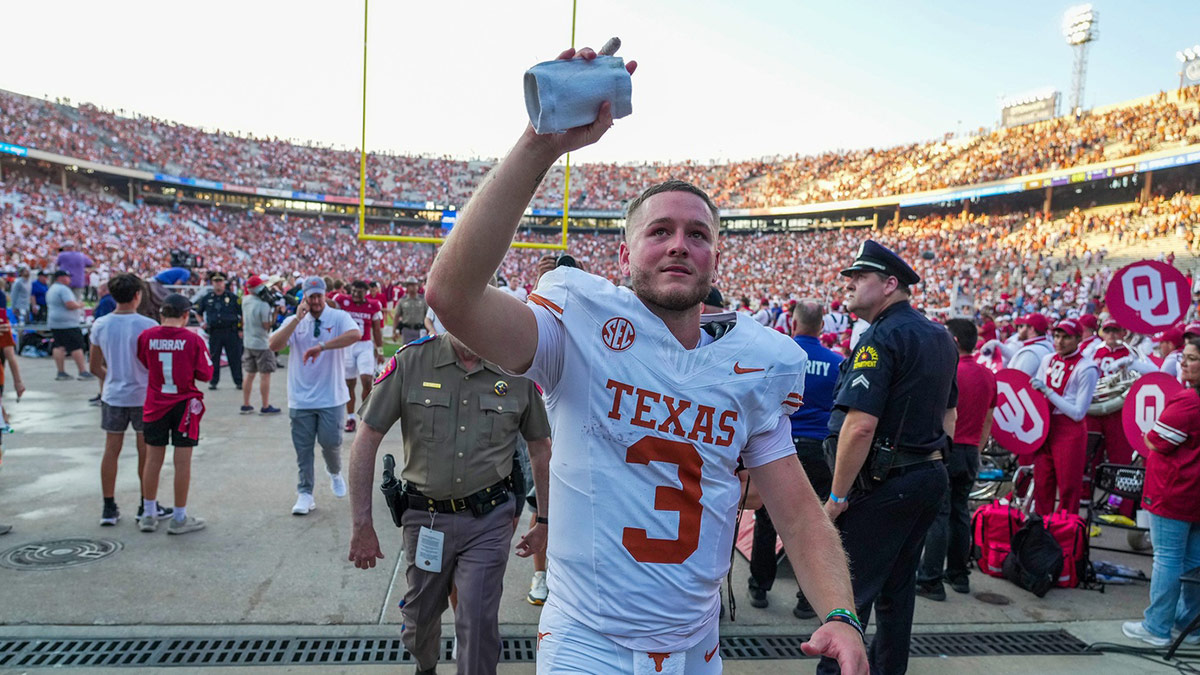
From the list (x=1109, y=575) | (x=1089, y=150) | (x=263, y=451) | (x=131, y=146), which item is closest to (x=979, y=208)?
(x=1089, y=150)

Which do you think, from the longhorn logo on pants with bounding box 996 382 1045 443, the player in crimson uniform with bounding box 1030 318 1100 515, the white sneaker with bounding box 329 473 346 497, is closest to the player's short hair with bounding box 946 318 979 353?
the longhorn logo on pants with bounding box 996 382 1045 443

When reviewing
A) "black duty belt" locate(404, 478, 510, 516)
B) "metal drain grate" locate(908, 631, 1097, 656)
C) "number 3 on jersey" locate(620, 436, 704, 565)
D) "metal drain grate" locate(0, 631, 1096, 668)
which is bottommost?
"metal drain grate" locate(908, 631, 1097, 656)

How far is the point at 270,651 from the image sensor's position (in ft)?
12.0

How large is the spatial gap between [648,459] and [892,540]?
2.31 meters

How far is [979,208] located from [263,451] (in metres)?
42.3

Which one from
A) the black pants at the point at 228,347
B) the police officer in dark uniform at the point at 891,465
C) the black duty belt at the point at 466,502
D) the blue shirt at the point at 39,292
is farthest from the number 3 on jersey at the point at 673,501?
the blue shirt at the point at 39,292

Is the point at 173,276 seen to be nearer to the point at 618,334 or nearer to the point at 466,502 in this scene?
the point at 466,502

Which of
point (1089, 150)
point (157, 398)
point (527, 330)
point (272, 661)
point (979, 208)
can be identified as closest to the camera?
point (527, 330)

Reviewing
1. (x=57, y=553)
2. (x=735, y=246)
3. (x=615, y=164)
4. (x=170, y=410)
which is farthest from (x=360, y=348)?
(x=615, y=164)

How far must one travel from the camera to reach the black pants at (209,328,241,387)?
438 inches

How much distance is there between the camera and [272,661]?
3557mm

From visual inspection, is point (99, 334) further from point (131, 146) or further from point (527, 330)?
point (131, 146)

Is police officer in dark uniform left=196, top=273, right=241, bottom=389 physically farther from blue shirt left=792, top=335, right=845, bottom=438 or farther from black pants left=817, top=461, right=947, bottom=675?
black pants left=817, top=461, right=947, bottom=675

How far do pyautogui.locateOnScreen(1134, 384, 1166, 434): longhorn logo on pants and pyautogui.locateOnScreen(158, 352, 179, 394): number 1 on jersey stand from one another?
7.61 metres
